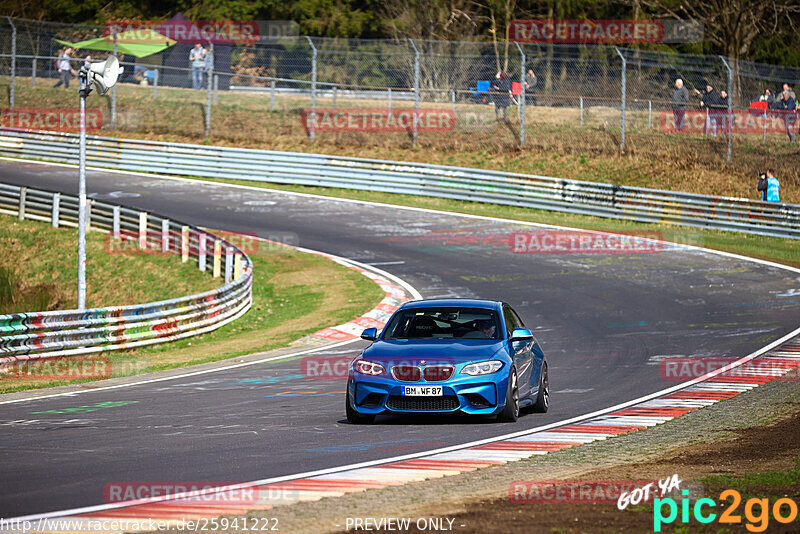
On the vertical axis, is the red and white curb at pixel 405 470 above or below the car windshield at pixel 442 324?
below

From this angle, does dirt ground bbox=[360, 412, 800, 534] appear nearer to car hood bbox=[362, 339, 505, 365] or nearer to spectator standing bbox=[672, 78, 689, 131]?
car hood bbox=[362, 339, 505, 365]

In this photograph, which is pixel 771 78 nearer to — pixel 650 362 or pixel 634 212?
pixel 634 212

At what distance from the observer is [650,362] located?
1562cm

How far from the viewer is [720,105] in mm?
31719

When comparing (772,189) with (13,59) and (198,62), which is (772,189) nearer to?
(198,62)

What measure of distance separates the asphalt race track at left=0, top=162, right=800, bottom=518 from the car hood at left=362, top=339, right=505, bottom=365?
713mm

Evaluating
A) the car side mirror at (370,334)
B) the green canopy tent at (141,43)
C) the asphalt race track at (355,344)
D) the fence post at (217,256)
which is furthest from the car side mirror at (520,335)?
the green canopy tent at (141,43)

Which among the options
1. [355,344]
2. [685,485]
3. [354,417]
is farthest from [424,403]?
[355,344]

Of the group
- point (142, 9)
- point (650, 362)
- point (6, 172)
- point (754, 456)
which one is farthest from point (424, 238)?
point (142, 9)

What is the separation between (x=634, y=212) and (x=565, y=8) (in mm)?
33502

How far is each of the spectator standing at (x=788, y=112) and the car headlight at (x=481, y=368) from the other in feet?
78.6

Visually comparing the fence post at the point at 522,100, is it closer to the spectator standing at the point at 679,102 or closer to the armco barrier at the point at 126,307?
the spectator standing at the point at 679,102

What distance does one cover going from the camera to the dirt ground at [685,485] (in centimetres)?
633

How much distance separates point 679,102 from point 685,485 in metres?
27.0
